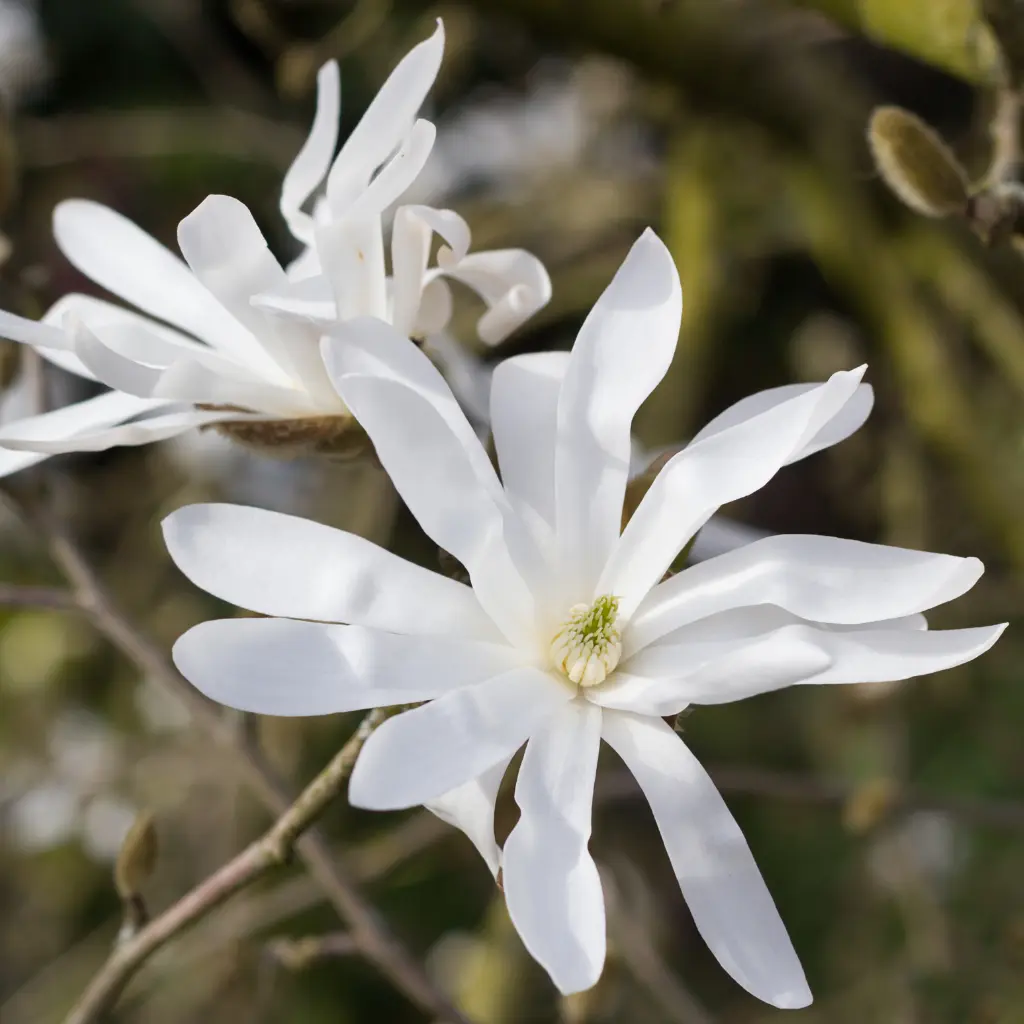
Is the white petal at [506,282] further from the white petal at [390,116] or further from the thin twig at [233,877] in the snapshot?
the thin twig at [233,877]

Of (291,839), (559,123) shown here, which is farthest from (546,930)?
(559,123)

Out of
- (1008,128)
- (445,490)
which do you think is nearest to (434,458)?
(445,490)

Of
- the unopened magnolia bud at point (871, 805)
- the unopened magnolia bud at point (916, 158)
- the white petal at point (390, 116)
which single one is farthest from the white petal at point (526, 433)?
the unopened magnolia bud at point (871, 805)

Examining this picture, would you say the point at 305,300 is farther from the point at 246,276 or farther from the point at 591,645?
the point at 591,645

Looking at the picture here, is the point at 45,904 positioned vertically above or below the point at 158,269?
below

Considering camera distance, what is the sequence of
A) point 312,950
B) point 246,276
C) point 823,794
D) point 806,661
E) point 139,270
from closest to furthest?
point 806,661 → point 246,276 → point 139,270 → point 312,950 → point 823,794

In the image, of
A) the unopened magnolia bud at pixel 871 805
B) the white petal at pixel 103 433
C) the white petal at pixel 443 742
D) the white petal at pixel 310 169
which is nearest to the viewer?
the white petal at pixel 443 742

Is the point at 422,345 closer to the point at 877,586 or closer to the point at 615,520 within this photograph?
the point at 615,520
